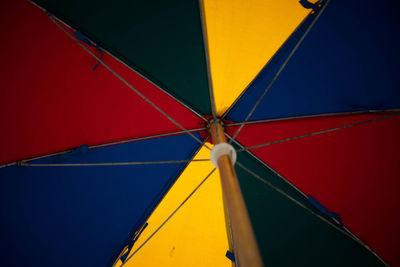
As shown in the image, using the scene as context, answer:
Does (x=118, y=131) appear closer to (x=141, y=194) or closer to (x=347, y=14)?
(x=141, y=194)

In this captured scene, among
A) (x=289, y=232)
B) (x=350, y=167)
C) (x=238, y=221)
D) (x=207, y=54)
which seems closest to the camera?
(x=238, y=221)

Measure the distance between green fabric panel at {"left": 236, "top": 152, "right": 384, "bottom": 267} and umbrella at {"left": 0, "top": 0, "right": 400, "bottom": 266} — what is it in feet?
0.04

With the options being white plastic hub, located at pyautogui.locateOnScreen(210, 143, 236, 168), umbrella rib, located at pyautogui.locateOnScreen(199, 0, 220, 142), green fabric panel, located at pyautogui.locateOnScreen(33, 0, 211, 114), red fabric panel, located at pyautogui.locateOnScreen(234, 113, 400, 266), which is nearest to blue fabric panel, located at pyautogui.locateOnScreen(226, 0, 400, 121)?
red fabric panel, located at pyautogui.locateOnScreen(234, 113, 400, 266)

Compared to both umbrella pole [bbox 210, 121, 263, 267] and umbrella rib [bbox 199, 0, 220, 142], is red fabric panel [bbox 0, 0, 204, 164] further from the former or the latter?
umbrella pole [bbox 210, 121, 263, 267]

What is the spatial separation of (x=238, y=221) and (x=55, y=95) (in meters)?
1.61

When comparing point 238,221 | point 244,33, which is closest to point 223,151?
point 238,221

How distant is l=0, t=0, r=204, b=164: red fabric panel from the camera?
61.4 inches

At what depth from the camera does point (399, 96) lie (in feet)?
5.84

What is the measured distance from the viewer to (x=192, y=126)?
7.15ft

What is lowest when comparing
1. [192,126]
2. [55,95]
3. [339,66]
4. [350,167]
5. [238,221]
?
[238,221]

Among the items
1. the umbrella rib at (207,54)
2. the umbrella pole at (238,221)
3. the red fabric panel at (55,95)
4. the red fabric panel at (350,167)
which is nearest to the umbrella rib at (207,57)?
the umbrella rib at (207,54)

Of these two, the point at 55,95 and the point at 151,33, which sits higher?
the point at 151,33

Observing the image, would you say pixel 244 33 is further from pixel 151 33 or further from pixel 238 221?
pixel 238 221

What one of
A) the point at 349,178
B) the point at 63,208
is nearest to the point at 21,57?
the point at 63,208
